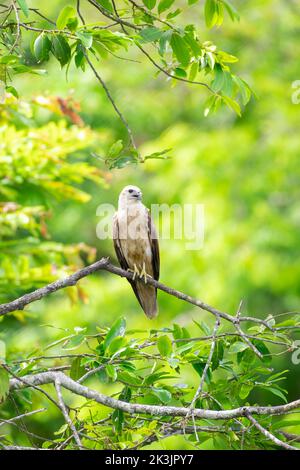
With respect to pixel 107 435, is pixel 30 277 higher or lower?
higher

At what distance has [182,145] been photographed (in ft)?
34.8

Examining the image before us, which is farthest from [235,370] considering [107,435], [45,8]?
[45,8]

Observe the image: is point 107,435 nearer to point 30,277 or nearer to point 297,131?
point 30,277

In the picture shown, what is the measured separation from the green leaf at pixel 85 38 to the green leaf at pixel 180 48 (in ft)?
1.37

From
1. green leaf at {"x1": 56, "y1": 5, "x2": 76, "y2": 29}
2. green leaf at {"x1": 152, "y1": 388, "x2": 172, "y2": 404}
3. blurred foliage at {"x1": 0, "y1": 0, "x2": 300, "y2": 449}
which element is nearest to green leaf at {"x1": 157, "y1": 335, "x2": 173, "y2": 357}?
green leaf at {"x1": 152, "y1": 388, "x2": 172, "y2": 404}

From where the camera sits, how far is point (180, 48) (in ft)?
10.6

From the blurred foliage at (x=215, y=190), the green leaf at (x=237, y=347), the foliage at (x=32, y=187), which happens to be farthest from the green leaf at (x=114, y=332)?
the blurred foliage at (x=215, y=190)

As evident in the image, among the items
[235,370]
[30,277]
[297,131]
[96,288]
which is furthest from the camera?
[297,131]

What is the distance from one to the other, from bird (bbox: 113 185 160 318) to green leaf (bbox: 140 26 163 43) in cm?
208

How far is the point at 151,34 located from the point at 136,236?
2180 millimetres

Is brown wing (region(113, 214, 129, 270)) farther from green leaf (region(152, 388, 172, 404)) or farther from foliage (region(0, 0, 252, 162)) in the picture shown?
green leaf (region(152, 388, 172, 404))

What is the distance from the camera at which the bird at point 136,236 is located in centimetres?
519

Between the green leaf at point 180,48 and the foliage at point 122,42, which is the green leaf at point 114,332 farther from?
the green leaf at point 180,48

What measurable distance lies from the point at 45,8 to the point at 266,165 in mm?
4690
